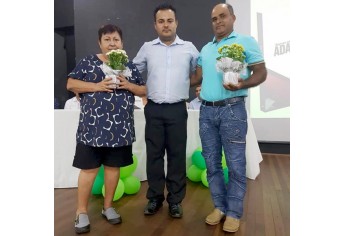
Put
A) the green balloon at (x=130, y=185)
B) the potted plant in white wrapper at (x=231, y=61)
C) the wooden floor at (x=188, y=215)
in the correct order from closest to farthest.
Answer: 1. the potted plant in white wrapper at (x=231, y=61)
2. the wooden floor at (x=188, y=215)
3. the green balloon at (x=130, y=185)

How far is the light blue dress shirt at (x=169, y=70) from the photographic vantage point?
2193mm

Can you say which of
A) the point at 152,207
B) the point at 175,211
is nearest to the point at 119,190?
the point at 152,207

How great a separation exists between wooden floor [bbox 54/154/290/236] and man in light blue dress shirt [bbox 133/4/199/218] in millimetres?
147

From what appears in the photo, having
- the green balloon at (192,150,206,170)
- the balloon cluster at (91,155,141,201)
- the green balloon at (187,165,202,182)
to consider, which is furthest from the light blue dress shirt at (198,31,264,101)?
the green balloon at (187,165,202,182)

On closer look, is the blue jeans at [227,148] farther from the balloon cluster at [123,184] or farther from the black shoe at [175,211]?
the balloon cluster at [123,184]

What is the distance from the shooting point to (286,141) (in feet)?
17.1

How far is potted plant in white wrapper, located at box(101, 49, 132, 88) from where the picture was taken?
1.84 m

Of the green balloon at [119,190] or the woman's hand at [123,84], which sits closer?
the woman's hand at [123,84]

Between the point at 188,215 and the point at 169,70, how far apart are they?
114 cm

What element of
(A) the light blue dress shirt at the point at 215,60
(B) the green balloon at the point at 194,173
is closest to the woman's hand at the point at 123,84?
(A) the light blue dress shirt at the point at 215,60

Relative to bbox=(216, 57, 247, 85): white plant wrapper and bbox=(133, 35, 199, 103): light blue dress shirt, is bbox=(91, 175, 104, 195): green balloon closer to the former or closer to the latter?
bbox=(133, 35, 199, 103): light blue dress shirt

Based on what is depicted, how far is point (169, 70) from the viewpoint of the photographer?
2.20 metres

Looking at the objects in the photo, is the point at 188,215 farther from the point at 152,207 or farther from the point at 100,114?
the point at 100,114

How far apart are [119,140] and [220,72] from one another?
0.79m
